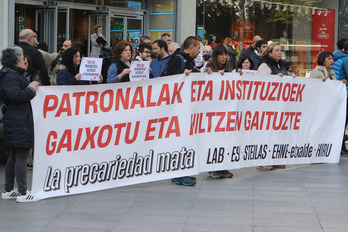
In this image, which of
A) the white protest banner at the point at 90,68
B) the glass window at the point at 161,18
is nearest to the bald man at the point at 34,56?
the white protest banner at the point at 90,68

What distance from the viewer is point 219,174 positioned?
925 cm

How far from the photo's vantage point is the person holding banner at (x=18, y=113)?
7.25m

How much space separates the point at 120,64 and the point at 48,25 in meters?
9.43

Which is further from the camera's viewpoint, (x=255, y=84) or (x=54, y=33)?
(x=54, y=33)

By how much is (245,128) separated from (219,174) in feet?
2.44

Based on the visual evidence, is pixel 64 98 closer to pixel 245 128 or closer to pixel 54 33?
pixel 245 128

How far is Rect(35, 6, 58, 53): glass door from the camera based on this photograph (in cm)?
1783

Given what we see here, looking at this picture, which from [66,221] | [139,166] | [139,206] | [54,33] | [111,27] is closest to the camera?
[66,221]

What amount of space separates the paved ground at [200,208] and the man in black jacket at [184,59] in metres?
1.51

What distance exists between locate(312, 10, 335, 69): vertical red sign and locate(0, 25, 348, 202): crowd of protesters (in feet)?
36.4

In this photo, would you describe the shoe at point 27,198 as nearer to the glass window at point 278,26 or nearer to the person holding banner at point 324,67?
the person holding banner at point 324,67

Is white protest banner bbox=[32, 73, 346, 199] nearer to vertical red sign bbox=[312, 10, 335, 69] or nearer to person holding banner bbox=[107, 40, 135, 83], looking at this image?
person holding banner bbox=[107, 40, 135, 83]

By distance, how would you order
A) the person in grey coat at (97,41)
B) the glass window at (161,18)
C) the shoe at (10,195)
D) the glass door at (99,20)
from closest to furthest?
the shoe at (10,195)
the person in grey coat at (97,41)
the glass door at (99,20)
the glass window at (161,18)

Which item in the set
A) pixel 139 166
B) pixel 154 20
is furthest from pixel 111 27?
pixel 139 166
